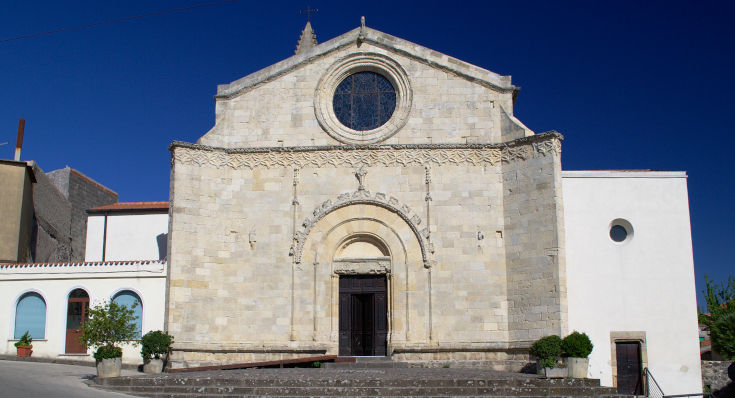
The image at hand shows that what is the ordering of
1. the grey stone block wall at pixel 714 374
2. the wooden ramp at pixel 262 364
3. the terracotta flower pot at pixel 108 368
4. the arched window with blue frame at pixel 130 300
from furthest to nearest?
1. the grey stone block wall at pixel 714 374
2. the arched window with blue frame at pixel 130 300
3. the wooden ramp at pixel 262 364
4. the terracotta flower pot at pixel 108 368

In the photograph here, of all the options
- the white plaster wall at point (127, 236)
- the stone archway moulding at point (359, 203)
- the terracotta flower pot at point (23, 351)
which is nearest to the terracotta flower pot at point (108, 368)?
the stone archway moulding at point (359, 203)

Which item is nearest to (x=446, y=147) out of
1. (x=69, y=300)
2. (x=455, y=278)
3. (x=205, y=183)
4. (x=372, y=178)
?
(x=372, y=178)

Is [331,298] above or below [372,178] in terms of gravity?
below

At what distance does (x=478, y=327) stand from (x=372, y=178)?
18.2 feet

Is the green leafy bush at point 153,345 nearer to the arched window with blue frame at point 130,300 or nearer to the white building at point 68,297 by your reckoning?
the white building at point 68,297

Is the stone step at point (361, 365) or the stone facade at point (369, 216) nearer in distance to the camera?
the stone step at point (361, 365)

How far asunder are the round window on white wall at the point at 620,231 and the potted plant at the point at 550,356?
5.07m

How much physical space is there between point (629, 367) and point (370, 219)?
8648 mm

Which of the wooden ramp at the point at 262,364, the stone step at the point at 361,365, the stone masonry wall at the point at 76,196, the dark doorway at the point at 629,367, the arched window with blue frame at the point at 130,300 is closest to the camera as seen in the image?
the wooden ramp at the point at 262,364

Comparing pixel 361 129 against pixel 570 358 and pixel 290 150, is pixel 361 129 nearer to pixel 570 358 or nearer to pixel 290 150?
pixel 290 150

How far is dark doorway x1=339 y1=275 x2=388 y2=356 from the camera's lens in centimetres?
2322

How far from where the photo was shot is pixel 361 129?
2475cm

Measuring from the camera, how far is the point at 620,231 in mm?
23094

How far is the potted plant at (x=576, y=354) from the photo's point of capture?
1881cm
